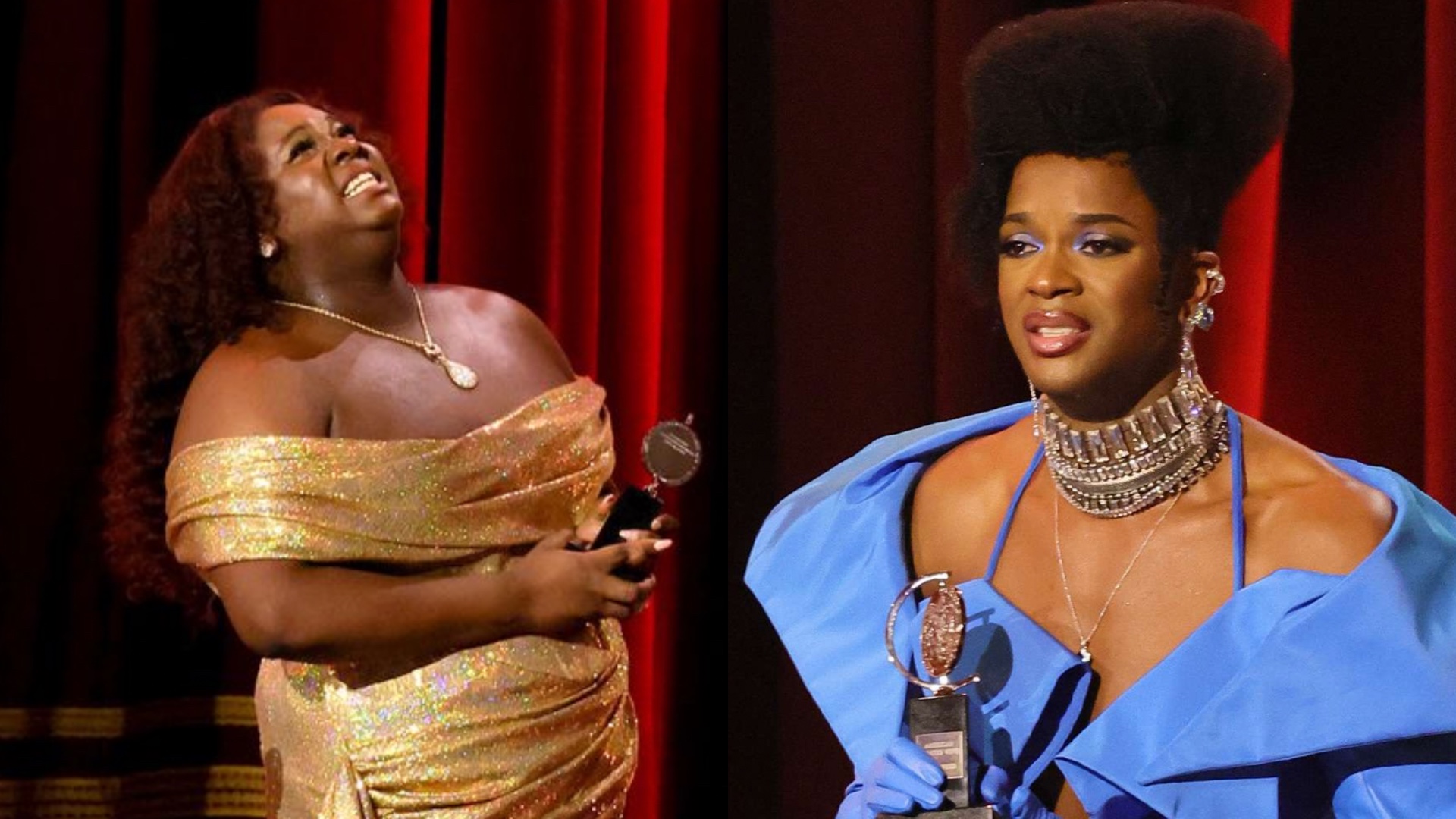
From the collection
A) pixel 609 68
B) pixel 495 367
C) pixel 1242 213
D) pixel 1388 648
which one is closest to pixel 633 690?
pixel 495 367

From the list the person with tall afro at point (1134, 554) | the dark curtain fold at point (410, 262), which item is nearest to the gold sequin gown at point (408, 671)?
the person with tall afro at point (1134, 554)

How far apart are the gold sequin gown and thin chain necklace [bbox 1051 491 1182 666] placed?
2.52 ft

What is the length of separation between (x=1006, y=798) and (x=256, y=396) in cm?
113

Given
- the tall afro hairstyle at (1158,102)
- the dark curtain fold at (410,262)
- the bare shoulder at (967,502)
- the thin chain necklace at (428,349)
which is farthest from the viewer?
the dark curtain fold at (410,262)

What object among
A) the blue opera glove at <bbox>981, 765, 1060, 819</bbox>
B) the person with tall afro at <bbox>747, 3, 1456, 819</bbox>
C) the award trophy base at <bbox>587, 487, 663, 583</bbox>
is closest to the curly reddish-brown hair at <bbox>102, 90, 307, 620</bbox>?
the award trophy base at <bbox>587, 487, 663, 583</bbox>

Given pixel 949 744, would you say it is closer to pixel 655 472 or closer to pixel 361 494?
pixel 655 472

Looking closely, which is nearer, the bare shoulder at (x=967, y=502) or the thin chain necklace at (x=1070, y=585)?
the thin chain necklace at (x=1070, y=585)

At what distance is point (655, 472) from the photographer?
2.21 meters

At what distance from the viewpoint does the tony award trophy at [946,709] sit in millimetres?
1559

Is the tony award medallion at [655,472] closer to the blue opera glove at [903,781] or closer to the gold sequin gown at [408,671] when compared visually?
the gold sequin gown at [408,671]

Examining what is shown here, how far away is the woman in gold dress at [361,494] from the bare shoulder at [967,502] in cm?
43

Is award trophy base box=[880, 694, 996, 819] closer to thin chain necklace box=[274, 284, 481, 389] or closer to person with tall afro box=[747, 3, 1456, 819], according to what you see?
person with tall afro box=[747, 3, 1456, 819]

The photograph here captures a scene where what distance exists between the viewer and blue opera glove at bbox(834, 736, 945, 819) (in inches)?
61.3

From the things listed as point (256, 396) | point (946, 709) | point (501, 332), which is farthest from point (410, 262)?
point (946, 709)
